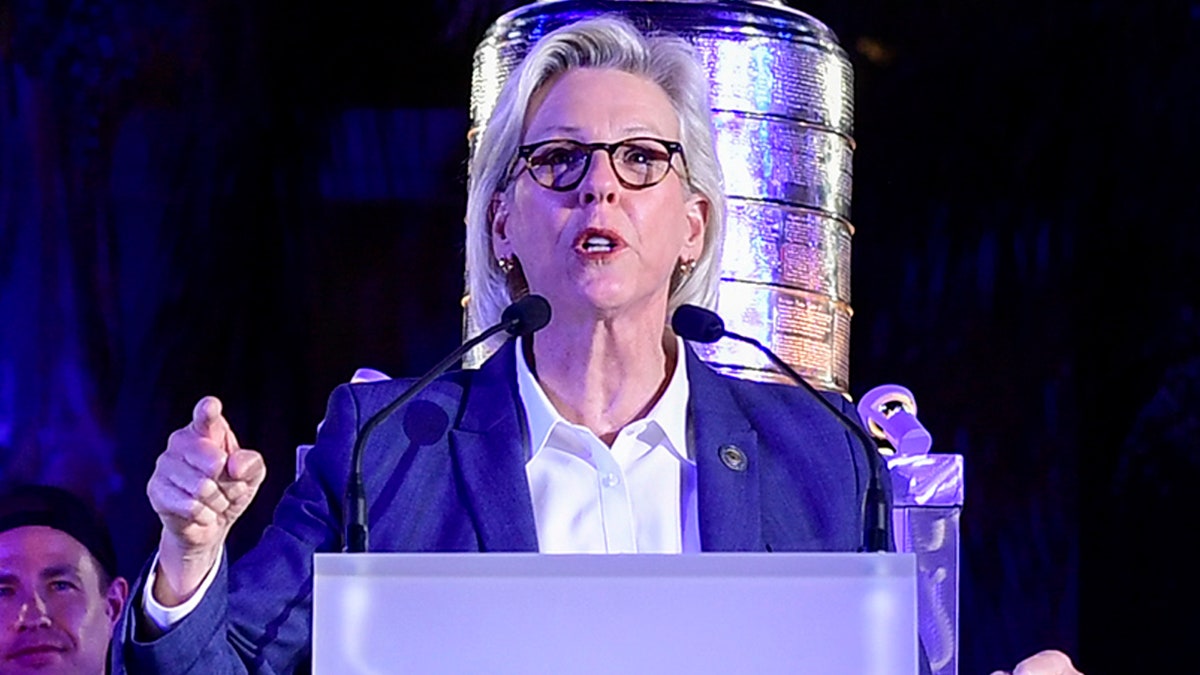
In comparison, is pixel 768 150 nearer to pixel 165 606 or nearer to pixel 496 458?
pixel 496 458

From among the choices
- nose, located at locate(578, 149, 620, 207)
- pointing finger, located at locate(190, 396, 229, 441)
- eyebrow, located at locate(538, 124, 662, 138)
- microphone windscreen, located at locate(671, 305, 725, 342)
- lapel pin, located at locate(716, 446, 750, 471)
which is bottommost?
lapel pin, located at locate(716, 446, 750, 471)

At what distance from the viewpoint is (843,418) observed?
1.60 meters

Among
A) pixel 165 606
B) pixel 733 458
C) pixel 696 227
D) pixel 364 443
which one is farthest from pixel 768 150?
pixel 165 606

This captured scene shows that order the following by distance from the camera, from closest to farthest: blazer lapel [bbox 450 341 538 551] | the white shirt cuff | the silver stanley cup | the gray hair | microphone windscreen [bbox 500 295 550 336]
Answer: the white shirt cuff < microphone windscreen [bbox 500 295 550 336] < blazer lapel [bbox 450 341 538 551] < the gray hair < the silver stanley cup

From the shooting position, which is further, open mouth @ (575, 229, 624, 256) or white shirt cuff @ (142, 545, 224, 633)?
open mouth @ (575, 229, 624, 256)

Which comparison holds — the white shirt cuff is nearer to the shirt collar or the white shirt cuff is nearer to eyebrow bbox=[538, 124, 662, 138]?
the shirt collar

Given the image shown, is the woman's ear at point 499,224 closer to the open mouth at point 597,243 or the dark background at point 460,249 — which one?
the open mouth at point 597,243

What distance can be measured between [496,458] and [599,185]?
0.93 feet

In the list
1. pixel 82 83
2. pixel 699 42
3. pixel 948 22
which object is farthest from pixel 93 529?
pixel 948 22

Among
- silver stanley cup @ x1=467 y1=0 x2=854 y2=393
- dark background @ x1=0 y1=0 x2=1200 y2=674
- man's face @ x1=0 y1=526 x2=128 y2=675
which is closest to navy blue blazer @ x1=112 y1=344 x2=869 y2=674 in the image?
silver stanley cup @ x1=467 y1=0 x2=854 y2=393

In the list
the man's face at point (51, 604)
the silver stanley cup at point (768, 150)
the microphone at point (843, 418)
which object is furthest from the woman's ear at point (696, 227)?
the man's face at point (51, 604)

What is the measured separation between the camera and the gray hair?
6.42 ft

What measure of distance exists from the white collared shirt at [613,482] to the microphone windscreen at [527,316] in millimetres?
239

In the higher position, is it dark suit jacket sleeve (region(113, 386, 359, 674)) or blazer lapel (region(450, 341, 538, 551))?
blazer lapel (region(450, 341, 538, 551))
